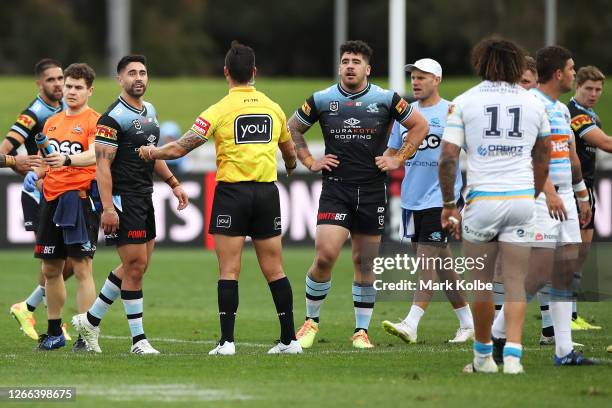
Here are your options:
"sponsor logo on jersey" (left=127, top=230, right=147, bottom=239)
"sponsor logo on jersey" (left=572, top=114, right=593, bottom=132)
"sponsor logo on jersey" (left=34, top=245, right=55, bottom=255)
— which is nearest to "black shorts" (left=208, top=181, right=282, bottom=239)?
"sponsor logo on jersey" (left=127, top=230, right=147, bottom=239)

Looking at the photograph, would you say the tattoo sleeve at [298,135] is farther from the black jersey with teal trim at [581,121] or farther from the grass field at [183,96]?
the grass field at [183,96]

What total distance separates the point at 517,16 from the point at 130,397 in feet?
151

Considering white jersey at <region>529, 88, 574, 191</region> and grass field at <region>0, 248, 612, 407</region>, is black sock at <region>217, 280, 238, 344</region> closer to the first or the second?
grass field at <region>0, 248, 612, 407</region>

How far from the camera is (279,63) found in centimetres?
6600

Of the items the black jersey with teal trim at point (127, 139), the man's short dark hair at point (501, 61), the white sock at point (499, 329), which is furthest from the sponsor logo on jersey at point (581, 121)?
the black jersey with teal trim at point (127, 139)

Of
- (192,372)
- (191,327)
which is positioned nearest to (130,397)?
(192,372)

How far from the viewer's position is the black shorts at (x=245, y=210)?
1079 cm

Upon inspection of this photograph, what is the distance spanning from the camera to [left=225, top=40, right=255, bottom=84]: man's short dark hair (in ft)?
35.3

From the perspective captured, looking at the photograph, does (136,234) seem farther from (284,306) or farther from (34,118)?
(34,118)

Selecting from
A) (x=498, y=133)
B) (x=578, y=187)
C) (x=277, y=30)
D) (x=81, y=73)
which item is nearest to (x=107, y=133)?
(x=81, y=73)

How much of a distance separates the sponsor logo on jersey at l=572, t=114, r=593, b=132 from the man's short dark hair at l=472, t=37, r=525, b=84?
2.79 metres

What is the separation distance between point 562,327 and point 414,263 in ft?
5.88

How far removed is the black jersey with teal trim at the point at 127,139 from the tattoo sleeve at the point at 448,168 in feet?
9.75

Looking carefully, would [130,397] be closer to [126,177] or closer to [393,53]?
[126,177]
